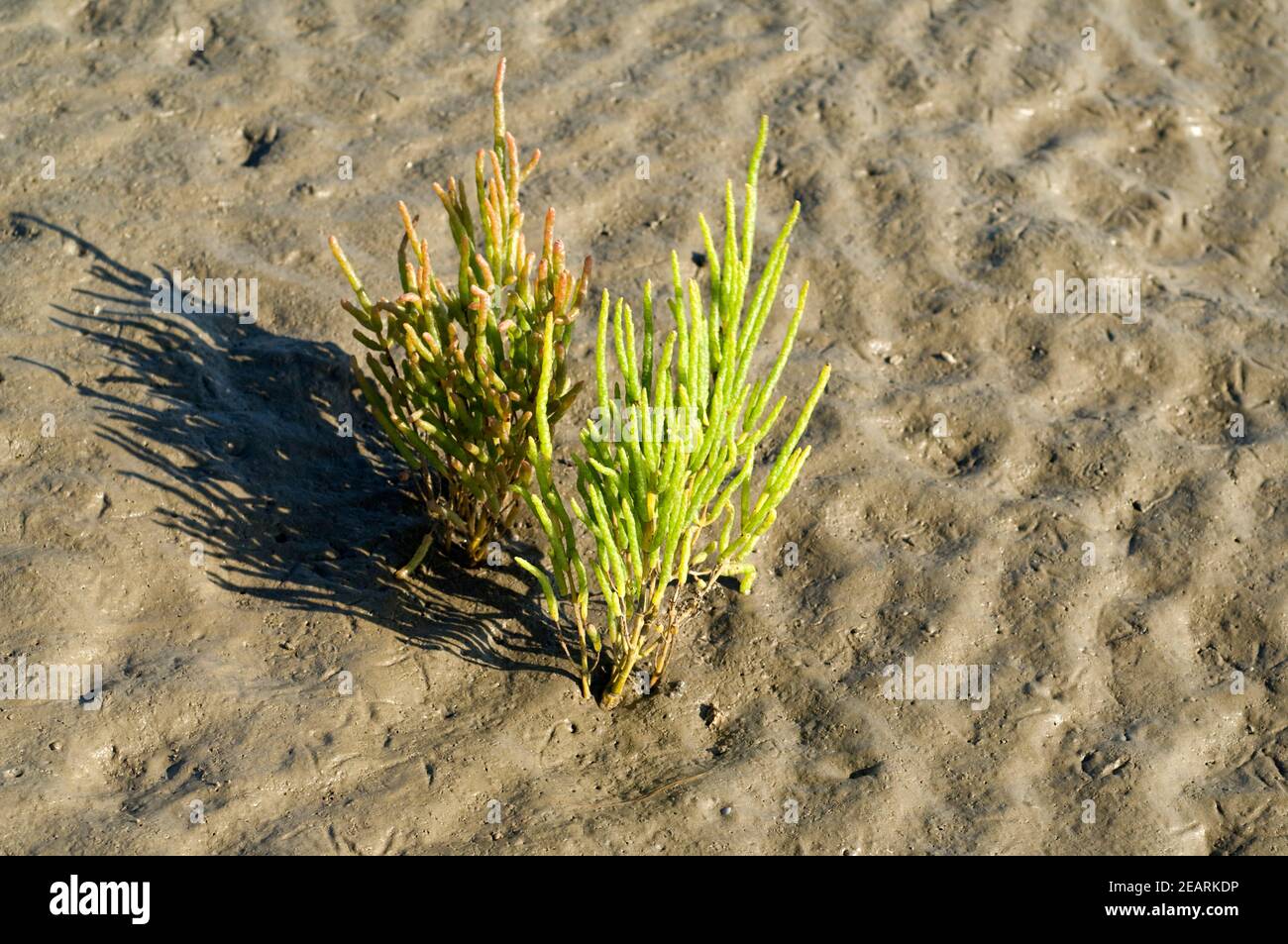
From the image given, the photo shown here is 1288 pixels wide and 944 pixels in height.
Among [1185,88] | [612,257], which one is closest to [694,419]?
[612,257]

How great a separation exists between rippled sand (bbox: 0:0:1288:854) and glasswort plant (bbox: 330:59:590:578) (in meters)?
0.42

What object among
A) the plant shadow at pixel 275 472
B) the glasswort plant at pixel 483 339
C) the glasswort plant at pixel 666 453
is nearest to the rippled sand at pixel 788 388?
the plant shadow at pixel 275 472

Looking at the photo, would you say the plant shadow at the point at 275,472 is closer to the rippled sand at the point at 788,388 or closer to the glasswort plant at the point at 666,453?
the rippled sand at the point at 788,388

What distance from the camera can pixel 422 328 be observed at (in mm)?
3475

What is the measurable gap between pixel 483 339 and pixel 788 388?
132 centimetres

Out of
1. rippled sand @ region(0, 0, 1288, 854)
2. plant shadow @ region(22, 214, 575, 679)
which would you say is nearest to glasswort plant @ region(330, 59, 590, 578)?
plant shadow @ region(22, 214, 575, 679)

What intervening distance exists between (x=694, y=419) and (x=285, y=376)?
1.66 m

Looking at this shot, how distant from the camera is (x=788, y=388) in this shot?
4.43m

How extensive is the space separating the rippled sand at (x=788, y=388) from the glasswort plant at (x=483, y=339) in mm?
424

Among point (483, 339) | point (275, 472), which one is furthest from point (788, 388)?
point (275, 472)

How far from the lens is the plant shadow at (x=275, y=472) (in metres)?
3.73

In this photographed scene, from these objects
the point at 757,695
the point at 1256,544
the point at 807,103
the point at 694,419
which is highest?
the point at 694,419

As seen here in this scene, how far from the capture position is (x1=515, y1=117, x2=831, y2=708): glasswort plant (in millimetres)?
3068
